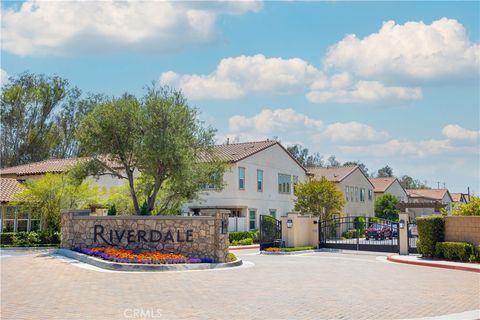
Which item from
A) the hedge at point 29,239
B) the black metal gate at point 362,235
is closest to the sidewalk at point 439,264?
the black metal gate at point 362,235

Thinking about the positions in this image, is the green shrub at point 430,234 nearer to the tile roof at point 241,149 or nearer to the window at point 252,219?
the tile roof at point 241,149

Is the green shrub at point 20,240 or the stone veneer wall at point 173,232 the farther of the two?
the green shrub at point 20,240

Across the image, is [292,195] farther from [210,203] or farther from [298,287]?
[298,287]

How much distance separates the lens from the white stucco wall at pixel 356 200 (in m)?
58.2

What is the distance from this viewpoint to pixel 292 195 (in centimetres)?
4909

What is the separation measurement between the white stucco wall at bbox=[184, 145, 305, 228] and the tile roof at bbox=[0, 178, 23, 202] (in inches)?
483

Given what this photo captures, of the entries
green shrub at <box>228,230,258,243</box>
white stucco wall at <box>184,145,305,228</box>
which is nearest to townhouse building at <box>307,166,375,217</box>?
white stucco wall at <box>184,145,305,228</box>

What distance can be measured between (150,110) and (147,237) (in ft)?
21.1

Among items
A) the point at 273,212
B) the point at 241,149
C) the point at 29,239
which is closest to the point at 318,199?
the point at 273,212

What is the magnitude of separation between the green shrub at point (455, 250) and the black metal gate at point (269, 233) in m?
10.2

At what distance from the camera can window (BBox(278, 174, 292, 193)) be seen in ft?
155

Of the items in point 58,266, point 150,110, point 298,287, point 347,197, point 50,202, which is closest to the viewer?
point 298,287

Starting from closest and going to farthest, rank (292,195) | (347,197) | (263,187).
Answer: (263,187), (292,195), (347,197)

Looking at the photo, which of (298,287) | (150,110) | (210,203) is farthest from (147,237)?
(210,203)
